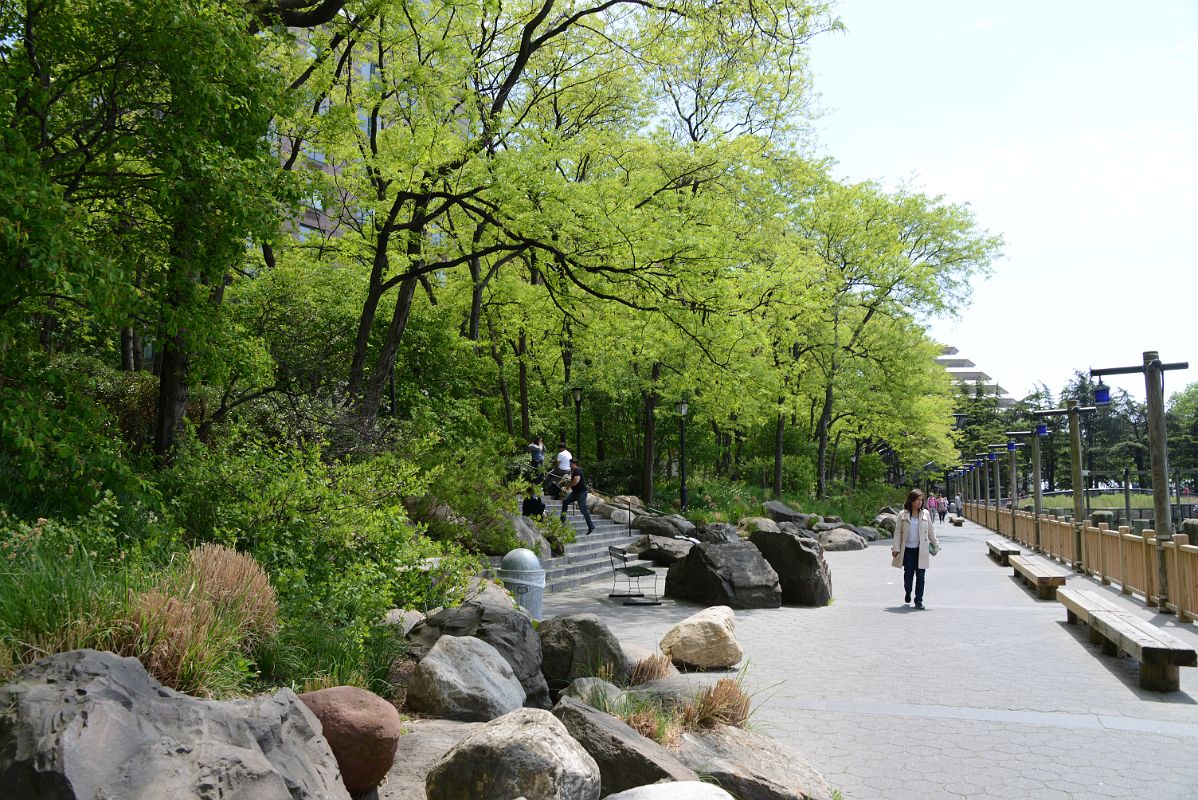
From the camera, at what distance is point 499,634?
7.02 meters

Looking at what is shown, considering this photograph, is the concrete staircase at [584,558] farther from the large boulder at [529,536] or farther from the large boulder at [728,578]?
the large boulder at [728,578]

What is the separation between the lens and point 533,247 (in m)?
16.3

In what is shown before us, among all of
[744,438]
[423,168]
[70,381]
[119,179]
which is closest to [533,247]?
[423,168]

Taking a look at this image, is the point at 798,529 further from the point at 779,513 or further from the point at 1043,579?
the point at 1043,579

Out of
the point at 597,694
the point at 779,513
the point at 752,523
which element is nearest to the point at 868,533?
the point at 779,513

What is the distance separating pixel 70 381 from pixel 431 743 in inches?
194

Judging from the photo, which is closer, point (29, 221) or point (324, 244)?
point (29, 221)

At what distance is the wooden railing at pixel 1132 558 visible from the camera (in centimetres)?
1170

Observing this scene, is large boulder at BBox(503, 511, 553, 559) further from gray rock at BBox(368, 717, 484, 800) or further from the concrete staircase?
gray rock at BBox(368, 717, 484, 800)

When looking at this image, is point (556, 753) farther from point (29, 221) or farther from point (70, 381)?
point (70, 381)

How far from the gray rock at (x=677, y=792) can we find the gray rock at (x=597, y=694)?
165cm

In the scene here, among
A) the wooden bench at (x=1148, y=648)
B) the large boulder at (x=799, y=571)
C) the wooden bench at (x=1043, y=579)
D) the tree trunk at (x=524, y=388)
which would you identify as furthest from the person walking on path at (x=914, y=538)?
the tree trunk at (x=524, y=388)

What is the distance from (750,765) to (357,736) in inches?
95.2

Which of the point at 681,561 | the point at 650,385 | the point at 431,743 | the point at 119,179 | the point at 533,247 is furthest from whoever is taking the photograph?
the point at 650,385
